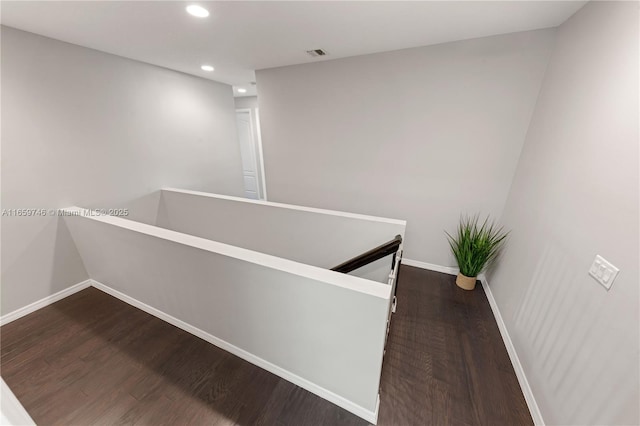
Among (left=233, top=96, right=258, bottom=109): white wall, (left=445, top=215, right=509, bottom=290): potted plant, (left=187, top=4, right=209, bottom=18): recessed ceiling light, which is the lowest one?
(left=445, top=215, right=509, bottom=290): potted plant

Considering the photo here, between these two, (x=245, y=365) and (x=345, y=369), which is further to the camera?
(x=245, y=365)

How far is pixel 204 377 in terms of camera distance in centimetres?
151

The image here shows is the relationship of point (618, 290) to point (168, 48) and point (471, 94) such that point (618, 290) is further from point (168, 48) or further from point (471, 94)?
point (168, 48)

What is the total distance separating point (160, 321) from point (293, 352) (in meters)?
1.30

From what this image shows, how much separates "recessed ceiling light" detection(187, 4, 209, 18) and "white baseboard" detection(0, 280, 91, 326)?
273 centimetres

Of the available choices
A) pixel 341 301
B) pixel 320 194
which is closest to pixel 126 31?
pixel 320 194

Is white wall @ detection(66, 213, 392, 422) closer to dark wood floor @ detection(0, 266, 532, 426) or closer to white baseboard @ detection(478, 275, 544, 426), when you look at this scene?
dark wood floor @ detection(0, 266, 532, 426)

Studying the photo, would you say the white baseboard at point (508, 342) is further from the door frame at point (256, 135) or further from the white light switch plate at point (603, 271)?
the door frame at point (256, 135)

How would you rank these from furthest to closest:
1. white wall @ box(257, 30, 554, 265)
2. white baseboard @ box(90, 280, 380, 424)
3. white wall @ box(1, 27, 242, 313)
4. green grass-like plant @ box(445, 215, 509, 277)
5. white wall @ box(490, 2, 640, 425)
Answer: green grass-like plant @ box(445, 215, 509, 277), white wall @ box(257, 30, 554, 265), white wall @ box(1, 27, 242, 313), white baseboard @ box(90, 280, 380, 424), white wall @ box(490, 2, 640, 425)

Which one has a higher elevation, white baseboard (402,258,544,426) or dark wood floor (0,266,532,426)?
white baseboard (402,258,544,426)

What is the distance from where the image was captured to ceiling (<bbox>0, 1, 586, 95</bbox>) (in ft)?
5.15

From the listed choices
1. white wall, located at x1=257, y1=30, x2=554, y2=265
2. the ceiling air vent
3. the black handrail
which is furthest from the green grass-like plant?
the ceiling air vent

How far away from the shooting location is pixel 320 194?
3242 millimetres

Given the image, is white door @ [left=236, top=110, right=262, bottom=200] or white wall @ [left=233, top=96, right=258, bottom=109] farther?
white door @ [left=236, top=110, right=262, bottom=200]
